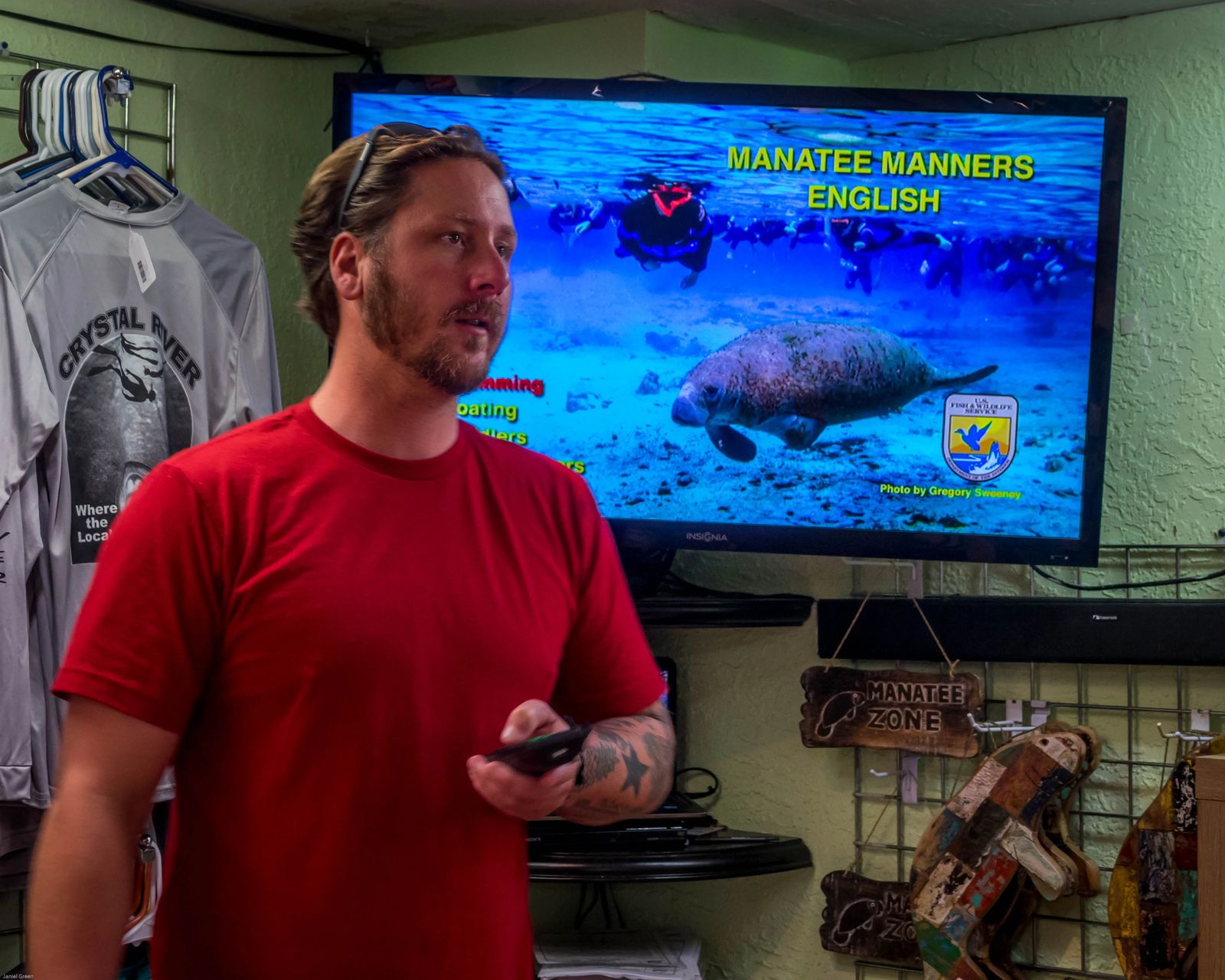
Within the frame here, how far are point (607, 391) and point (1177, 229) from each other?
3.22ft

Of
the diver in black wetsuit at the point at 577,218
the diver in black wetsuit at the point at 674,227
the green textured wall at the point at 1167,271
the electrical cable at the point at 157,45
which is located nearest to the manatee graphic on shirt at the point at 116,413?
the electrical cable at the point at 157,45

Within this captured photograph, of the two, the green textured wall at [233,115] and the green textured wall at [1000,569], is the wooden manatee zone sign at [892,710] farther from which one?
the green textured wall at [233,115]

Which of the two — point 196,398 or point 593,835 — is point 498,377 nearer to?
point 196,398

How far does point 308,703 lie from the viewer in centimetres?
108

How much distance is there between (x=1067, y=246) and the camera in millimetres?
2074

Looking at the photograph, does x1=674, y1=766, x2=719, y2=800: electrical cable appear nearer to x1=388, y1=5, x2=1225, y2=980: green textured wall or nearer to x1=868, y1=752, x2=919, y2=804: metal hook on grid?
x1=388, y1=5, x2=1225, y2=980: green textured wall

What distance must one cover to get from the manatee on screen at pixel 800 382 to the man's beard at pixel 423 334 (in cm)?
93

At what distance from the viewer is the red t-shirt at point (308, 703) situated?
41.8 inches

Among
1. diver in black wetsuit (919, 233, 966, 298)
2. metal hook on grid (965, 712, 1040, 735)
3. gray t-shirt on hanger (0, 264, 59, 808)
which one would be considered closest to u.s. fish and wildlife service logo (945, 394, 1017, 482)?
diver in black wetsuit (919, 233, 966, 298)

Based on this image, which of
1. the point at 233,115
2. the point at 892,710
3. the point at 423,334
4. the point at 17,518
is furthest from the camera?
the point at 233,115

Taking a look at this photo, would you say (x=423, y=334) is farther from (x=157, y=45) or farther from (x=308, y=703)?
(x=157, y=45)

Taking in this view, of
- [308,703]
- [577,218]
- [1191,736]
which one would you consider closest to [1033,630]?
[1191,736]

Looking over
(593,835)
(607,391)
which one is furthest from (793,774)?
(607,391)

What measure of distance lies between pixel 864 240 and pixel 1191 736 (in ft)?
3.07
